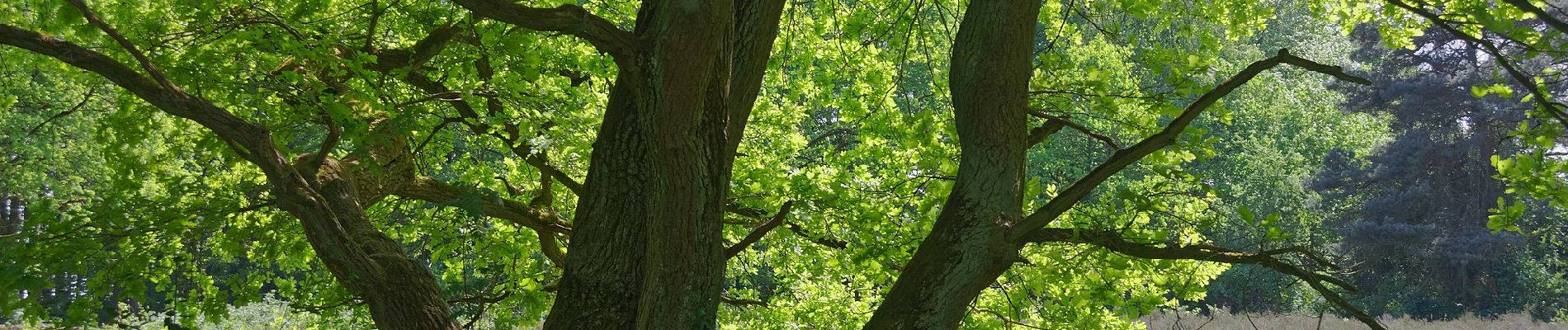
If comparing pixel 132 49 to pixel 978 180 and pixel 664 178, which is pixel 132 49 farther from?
pixel 978 180

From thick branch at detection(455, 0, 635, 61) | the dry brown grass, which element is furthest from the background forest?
the dry brown grass

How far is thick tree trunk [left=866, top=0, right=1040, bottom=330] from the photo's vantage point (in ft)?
12.2

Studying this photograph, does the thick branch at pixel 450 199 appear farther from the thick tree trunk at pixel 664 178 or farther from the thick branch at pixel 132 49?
the thick tree trunk at pixel 664 178

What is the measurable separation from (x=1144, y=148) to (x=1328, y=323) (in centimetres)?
1604

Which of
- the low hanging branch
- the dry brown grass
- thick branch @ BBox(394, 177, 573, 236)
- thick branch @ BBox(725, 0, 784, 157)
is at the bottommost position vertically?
the low hanging branch

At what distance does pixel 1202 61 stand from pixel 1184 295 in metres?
0.98

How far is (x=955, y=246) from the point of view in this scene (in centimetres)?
373

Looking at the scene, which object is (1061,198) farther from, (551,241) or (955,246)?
(551,241)

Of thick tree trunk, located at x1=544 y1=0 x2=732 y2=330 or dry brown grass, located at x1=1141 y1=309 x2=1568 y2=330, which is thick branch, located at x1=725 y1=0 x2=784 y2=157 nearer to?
thick tree trunk, located at x1=544 y1=0 x2=732 y2=330

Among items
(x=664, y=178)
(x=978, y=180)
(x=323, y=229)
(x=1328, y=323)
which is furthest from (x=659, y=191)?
(x=1328, y=323)

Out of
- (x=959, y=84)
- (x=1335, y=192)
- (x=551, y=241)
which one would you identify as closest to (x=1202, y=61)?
(x=959, y=84)

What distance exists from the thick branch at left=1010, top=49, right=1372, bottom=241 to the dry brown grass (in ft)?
47.0

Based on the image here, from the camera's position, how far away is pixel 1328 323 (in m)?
17.8

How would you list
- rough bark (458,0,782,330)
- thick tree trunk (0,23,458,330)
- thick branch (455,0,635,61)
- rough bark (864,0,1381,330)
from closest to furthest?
thick branch (455,0,635,61), rough bark (458,0,782,330), rough bark (864,0,1381,330), thick tree trunk (0,23,458,330)
